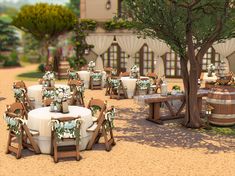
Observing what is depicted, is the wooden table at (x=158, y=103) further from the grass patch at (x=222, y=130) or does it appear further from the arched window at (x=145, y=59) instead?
the arched window at (x=145, y=59)

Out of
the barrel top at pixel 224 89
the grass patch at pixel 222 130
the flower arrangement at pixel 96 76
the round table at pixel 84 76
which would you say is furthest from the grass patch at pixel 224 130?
the round table at pixel 84 76

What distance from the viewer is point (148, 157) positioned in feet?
30.1

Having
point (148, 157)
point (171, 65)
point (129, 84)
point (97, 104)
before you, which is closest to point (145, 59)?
point (171, 65)

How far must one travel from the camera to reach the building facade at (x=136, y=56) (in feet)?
80.8

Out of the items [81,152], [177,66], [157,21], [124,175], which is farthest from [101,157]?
[177,66]

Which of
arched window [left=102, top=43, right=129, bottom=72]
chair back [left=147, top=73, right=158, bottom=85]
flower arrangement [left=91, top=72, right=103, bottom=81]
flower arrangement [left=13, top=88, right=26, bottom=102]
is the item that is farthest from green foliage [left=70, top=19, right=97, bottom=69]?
flower arrangement [left=13, top=88, right=26, bottom=102]

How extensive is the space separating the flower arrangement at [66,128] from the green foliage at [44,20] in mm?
20382

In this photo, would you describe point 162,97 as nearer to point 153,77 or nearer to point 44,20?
point 153,77

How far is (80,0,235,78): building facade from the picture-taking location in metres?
24.6

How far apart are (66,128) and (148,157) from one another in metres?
2.25

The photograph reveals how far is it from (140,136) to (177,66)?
566 inches

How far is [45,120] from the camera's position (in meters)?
9.22

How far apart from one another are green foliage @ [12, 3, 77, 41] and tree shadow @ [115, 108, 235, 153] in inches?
661

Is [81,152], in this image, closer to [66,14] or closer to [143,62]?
[143,62]
